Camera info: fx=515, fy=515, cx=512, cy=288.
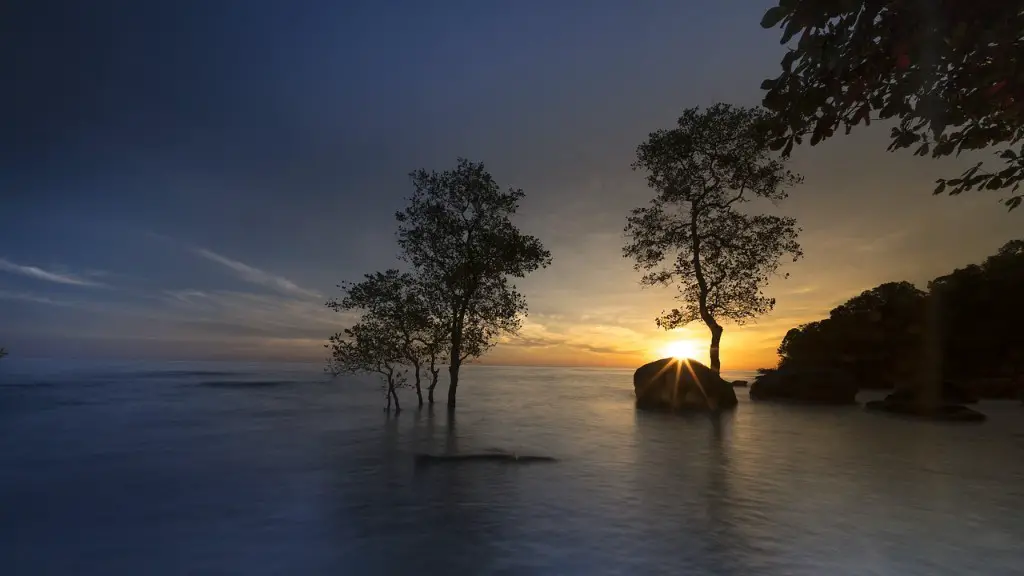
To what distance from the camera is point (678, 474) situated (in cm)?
1491

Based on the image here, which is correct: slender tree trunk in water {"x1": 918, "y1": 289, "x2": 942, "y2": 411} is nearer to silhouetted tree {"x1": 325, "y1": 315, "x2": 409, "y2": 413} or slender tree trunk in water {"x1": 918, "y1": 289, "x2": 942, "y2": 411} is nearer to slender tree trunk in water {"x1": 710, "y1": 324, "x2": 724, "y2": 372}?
slender tree trunk in water {"x1": 710, "y1": 324, "x2": 724, "y2": 372}

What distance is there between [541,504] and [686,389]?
2395 centimetres

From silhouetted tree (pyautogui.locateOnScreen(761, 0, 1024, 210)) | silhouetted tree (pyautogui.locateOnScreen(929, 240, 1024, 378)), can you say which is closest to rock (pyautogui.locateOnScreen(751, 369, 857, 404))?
silhouetted tree (pyautogui.locateOnScreen(929, 240, 1024, 378))

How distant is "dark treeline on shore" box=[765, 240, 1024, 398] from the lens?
42.9 m

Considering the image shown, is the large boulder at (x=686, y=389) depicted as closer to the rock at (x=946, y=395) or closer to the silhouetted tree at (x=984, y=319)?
the rock at (x=946, y=395)

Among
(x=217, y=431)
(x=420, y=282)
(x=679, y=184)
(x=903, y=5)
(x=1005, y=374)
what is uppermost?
(x=679, y=184)

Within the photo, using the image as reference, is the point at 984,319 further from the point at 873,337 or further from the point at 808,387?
the point at 808,387

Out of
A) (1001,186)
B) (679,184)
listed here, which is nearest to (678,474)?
(1001,186)

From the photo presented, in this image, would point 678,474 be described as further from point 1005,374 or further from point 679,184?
point 1005,374

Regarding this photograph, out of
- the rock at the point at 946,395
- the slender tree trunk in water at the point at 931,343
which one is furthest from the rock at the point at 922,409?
the slender tree trunk in water at the point at 931,343

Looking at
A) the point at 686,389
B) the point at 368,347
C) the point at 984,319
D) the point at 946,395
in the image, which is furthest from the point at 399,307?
the point at 984,319

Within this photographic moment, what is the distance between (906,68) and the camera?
4.38 meters

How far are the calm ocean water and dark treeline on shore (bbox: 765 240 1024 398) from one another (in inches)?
995

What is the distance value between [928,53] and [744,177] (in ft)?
104
